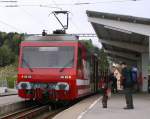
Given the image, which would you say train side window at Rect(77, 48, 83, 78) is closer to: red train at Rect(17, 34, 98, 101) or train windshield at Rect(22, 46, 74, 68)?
red train at Rect(17, 34, 98, 101)

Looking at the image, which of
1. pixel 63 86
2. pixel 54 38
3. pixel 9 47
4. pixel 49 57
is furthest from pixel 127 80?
pixel 9 47

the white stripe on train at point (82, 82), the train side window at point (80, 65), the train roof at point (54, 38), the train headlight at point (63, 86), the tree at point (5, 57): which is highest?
the tree at point (5, 57)

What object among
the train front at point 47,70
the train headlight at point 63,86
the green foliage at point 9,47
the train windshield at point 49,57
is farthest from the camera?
the green foliage at point 9,47

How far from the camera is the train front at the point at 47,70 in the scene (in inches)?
A: 906

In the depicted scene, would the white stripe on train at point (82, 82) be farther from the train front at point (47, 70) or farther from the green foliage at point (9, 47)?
the green foliage at point (9, 47)

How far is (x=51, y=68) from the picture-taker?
920 inches

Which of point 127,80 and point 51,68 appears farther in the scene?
point 51,68

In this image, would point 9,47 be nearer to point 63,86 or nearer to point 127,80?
point 63,86

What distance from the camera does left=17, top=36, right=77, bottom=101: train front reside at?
2302 centimetres

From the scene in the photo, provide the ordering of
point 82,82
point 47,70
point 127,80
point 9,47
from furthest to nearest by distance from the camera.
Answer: point 9,47, point 82,82, point 47,70, point 127,80

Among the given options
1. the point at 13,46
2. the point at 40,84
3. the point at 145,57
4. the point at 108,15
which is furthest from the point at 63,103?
the point at 13,46

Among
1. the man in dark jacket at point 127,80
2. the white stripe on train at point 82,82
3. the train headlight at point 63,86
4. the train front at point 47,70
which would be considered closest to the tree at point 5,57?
the white stripe on train at point 82,82

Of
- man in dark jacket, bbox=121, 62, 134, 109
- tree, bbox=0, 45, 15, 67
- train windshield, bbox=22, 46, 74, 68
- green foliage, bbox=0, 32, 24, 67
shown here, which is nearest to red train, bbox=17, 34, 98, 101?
train windshield, bbox=22, 46, 74, 68

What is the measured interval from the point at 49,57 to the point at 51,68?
0.59 meters
